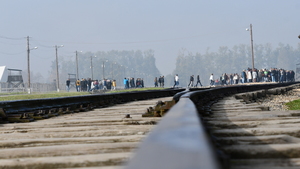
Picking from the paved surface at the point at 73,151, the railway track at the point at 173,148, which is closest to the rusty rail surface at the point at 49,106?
the railway track at the point at 173,148

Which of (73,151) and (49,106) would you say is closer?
(73,151)

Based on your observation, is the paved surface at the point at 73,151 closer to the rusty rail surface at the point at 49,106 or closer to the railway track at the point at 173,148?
the railway track at the point at 173,148

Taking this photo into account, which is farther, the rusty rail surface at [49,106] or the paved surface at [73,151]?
the rusty rail surface at [49,106]

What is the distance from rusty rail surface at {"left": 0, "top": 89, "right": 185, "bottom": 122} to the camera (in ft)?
17.0

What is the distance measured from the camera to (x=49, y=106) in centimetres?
683

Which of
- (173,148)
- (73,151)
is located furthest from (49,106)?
(173,148)

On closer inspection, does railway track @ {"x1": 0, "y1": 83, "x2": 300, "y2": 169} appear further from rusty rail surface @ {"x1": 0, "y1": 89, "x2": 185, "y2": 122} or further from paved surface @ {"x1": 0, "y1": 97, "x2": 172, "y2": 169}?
rusty rail surface @ {"x1": 0, "y1": 89, "x2": 185, "y2": 122}

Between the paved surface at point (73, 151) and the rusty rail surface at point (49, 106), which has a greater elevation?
the rusty rail surface at point (49, 106)

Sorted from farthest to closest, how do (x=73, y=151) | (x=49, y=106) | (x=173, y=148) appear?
A: (x=49, y=106) → (x=73, y=151) → (x=173, y=148)

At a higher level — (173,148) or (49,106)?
(173,148)

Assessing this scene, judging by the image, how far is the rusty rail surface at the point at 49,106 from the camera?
5.19 metres

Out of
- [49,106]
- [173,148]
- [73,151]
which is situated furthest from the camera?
[49,106]

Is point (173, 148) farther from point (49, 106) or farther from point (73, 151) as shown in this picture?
point (49, 106)

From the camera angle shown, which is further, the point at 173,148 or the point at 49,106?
the point at 49,106
